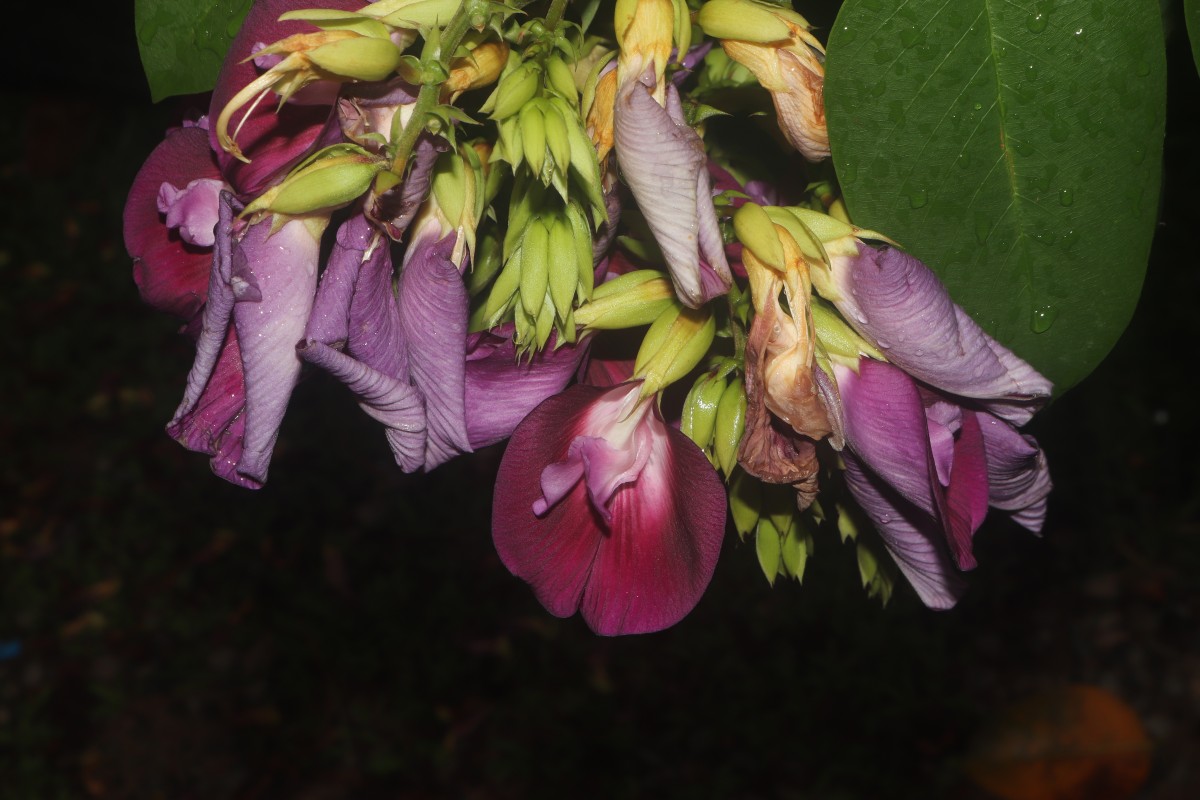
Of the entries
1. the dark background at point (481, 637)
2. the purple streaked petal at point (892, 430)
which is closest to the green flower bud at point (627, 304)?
the purple streaked petal at point (892, 430)

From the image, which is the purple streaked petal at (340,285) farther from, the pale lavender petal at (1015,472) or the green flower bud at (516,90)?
the pale lavender petal at (1015,472)

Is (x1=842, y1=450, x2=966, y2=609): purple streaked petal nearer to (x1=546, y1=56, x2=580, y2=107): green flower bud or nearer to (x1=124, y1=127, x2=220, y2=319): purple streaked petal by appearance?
(x1=546, y1=56, x2=580, y2=107): green flower bud

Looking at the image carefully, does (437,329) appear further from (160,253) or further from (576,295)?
(160,253)

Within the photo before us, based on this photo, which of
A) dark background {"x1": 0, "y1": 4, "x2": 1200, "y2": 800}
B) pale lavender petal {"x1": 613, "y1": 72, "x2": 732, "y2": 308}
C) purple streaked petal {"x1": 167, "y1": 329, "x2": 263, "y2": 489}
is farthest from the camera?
dark background {"x1": 0, "y1": 4, "x2": 1200, "y2": 800}

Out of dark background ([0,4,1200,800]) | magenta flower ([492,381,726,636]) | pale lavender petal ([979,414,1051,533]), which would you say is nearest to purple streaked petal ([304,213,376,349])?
magenta flower ([492,381,726,636])

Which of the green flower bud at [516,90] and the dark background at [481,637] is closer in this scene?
the green flower bud at [516,90]

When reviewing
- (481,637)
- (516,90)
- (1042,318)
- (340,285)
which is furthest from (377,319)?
(481,637)

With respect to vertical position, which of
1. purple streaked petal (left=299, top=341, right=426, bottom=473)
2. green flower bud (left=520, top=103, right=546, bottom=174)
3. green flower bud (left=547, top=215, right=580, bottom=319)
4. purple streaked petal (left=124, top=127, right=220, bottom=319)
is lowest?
purple streaked petal (left=124, top=127, right=220, bottom=319)
